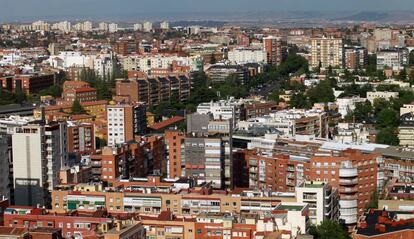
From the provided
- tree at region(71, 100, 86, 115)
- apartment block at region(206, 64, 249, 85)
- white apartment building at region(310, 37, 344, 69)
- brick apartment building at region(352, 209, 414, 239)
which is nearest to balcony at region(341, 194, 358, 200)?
brick apartment building at region(352, 209, 414, 239)

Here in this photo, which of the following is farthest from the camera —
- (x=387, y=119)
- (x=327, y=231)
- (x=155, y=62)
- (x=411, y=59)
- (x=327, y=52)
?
(x=411, y=59)

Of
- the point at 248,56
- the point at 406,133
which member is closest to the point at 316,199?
the point at 406,133

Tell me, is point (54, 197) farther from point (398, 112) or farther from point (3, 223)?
point (398, 112)

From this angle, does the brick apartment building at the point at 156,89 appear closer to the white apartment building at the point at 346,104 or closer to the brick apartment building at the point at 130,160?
the white apartment building at the point at 346,104

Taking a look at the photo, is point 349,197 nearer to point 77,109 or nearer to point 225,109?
point 225,109

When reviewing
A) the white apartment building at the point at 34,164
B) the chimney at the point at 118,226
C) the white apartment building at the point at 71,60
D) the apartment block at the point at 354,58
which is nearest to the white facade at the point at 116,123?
the white apartment building at the point at 34,164

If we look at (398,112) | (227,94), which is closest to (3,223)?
(398,112)
